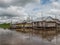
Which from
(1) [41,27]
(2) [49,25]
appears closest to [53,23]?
(2) [49,25]

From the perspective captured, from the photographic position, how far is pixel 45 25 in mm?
51562

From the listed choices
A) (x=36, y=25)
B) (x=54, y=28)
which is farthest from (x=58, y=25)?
(x=36, y=25)

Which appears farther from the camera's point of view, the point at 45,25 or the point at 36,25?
the point at 36,25

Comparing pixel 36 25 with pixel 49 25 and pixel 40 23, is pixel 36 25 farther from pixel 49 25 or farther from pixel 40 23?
pixel 49 25

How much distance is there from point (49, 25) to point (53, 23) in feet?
5.26

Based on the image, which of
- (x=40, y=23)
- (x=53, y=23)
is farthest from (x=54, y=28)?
(x=40, y=23)

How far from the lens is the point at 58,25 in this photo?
54.9 m

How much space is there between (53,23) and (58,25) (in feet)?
14.1

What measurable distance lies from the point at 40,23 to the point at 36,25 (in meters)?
3.04

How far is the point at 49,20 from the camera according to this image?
54.4 meters

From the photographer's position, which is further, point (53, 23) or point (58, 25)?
point (58, 25)

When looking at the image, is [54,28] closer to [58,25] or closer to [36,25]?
[58,25]

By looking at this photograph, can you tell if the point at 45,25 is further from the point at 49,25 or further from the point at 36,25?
the point at 36,25

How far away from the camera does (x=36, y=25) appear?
57062 mm
